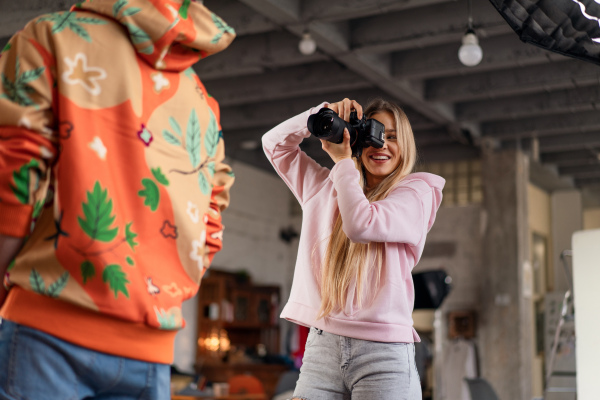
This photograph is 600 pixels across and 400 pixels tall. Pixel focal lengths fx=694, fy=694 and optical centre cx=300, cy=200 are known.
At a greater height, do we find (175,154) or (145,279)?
(175,154)

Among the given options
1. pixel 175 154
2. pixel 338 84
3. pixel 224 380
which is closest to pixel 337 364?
pixel 175 154

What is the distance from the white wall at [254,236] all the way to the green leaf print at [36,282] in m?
7.55

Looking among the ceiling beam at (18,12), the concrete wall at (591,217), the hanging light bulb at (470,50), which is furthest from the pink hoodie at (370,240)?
the concrete wall at (591,217)

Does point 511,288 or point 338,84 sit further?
point 511,288

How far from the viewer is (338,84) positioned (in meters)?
6.50

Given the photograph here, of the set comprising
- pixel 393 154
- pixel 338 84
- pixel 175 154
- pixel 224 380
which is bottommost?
pixel 224 380

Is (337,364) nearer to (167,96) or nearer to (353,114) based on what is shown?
(353,114)

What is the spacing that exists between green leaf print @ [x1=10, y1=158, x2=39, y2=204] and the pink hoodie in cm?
69

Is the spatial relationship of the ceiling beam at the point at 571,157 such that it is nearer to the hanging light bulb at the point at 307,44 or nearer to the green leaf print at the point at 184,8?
the hanging light bulb at the point at 307,44

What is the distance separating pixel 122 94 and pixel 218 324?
759cm

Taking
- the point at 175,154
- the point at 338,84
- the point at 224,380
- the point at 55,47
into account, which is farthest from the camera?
the point at 224,380

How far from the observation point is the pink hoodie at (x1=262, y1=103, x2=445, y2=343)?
1.40 meters

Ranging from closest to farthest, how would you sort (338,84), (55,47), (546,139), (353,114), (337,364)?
(55,47), (337,364), (353,114), (338,84), (546,139)

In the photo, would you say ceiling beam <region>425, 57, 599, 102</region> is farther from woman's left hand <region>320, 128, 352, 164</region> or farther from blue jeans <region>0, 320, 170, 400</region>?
blue jeans <region>0, 320, 170, 400</region>
